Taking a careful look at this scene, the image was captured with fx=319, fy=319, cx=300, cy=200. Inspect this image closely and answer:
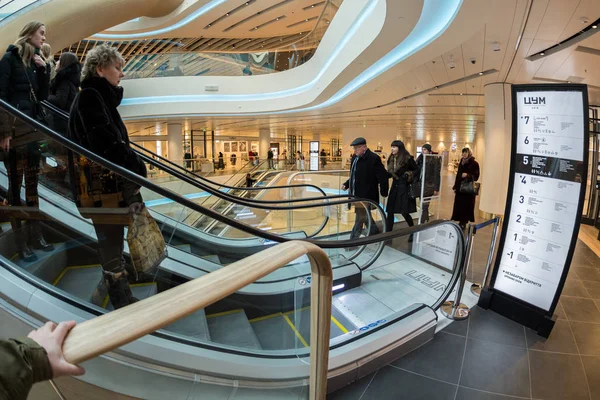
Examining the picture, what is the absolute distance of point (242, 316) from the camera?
1.88m

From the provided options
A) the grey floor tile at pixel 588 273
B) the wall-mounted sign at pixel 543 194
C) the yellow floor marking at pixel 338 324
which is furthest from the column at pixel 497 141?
the yellow floor marking at pixel 338 324

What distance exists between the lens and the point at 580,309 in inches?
130

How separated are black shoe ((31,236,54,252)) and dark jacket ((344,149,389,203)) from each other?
3765mm

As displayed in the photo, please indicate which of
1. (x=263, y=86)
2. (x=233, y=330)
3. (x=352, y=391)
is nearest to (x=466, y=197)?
(x=352, y=391)

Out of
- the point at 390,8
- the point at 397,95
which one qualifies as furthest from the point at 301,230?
the point at 397,95

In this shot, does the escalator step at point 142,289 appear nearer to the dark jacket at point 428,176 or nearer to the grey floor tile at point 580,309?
the grey floor tile at point 580,309

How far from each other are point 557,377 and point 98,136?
3.51 metres

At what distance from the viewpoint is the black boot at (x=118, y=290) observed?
177 centimetres

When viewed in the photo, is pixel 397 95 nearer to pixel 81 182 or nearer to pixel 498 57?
pixel 498 57

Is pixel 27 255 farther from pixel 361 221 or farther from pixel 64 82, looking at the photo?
pixel 361 221

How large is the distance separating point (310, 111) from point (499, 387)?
44.5 ft

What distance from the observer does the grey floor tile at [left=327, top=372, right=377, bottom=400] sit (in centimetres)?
211

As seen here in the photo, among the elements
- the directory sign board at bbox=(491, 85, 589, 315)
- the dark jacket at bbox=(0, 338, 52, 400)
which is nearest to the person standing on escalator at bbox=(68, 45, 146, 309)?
the dark jacket at bbox=(0, 338, 52, 400)

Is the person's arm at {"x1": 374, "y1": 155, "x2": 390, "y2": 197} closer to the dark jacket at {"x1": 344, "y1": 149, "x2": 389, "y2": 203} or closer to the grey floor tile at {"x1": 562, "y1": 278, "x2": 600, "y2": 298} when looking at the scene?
the dark jacket at {"x1": 344, "y1": 149, "x2": 389, "y2": 203}
